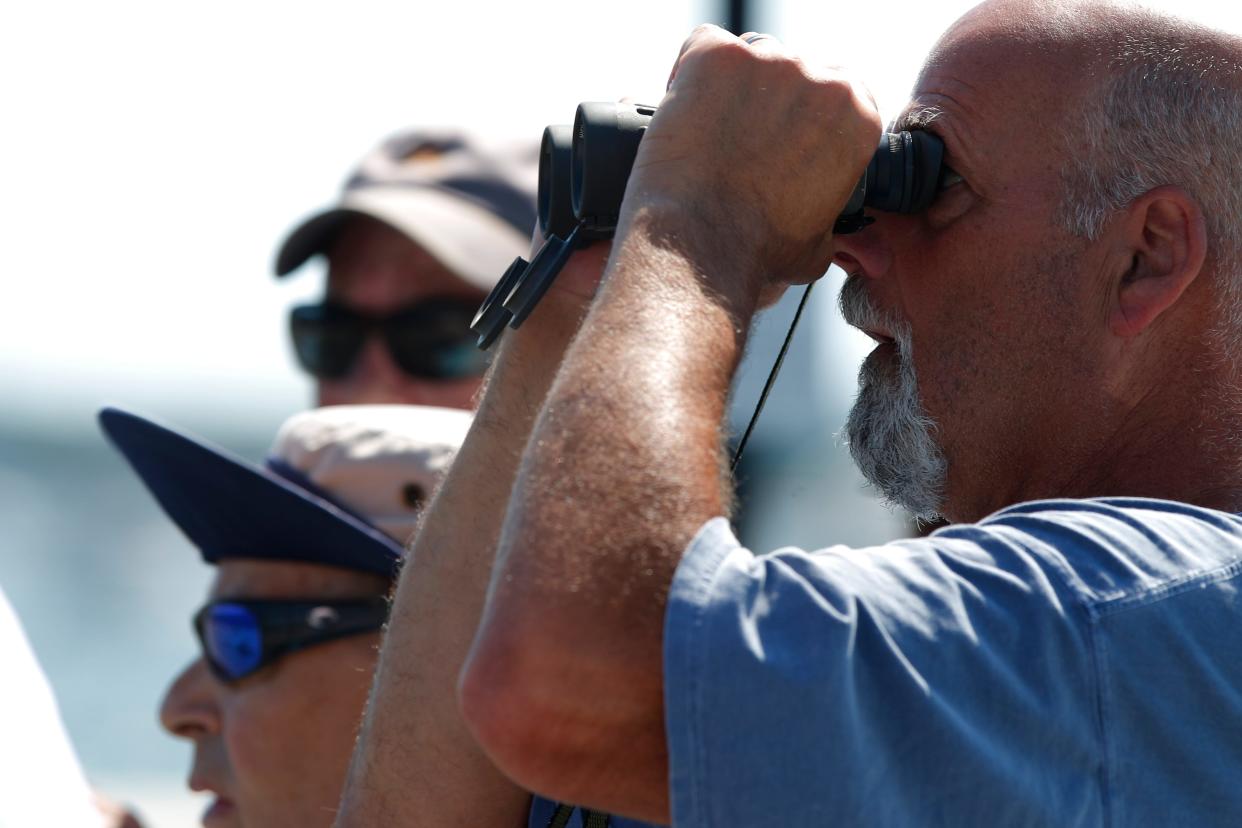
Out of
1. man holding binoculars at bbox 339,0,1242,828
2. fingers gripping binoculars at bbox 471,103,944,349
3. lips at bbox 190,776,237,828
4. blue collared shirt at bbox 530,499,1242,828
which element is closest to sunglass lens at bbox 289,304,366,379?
lips at bbox 190,776,237,828

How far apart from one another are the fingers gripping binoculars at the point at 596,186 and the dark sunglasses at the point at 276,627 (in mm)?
907

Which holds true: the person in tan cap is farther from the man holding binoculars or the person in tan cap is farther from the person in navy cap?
the man holding binoculars

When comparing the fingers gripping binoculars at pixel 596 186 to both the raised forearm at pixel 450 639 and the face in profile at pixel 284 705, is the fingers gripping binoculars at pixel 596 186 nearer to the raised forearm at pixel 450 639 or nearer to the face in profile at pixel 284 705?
the raised forearm at pixel 450 639

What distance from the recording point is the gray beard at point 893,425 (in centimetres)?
206

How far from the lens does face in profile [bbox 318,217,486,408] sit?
13.2 feet

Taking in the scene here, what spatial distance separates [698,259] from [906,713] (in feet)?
1.60

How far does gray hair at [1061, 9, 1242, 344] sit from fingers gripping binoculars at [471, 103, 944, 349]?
173 mm

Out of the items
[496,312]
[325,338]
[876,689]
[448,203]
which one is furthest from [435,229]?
[876,689]

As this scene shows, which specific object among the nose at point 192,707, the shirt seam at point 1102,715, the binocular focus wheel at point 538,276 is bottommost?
the nose at point 192,707

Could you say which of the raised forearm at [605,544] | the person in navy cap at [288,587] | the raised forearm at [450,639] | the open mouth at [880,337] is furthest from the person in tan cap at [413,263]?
the raised forearm at [605,544]

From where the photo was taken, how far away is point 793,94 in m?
1.83

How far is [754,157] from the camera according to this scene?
1.80 meters

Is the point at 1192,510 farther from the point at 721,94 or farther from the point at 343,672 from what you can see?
the point at 343,672

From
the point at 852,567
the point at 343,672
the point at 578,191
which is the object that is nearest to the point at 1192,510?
the point at 852,567
